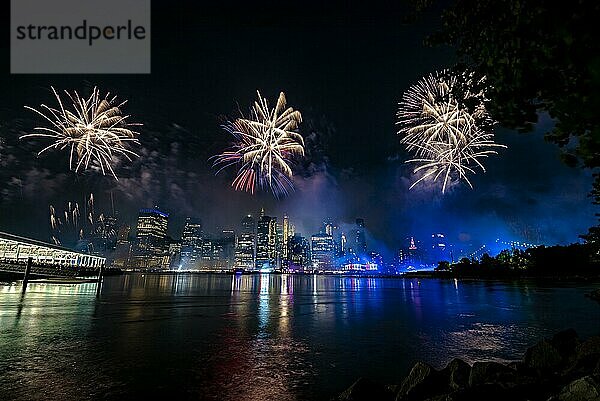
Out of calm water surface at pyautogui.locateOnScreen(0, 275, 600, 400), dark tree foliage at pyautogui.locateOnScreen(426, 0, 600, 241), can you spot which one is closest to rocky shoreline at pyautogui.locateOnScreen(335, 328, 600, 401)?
calm water surface at pyautogui.locateOnScreen(0, 275, 600, 400)

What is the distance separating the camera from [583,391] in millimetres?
7453

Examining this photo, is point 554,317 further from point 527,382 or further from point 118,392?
point 118,392

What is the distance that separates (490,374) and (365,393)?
145 inches

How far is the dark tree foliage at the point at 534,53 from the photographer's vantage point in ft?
18.0

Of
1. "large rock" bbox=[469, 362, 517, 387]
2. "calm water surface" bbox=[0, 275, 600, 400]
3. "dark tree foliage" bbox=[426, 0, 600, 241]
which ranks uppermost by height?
"dark tree foliage" bbox=[426, 0, 600, 241]

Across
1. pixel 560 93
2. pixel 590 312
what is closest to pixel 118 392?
pixel 560 93

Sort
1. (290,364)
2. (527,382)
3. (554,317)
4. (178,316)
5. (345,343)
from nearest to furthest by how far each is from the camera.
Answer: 1. (527,382)
2. (290,364)
3. (345,343)
4. (178,316)
5. (554,317)

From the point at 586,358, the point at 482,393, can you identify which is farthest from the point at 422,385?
the point at 586,358

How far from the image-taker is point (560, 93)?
23.9 ft

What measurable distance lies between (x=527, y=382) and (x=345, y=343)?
15732 mm

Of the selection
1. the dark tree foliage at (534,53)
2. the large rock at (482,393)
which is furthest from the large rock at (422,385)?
the dark tree foliage at (534,53)

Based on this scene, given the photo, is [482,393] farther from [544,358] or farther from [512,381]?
[544,358]

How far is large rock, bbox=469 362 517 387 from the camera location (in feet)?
34.7

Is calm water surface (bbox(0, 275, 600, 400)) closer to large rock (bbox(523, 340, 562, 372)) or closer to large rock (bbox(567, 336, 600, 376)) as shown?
large rock (bbox(523, 340, 562, 372))
